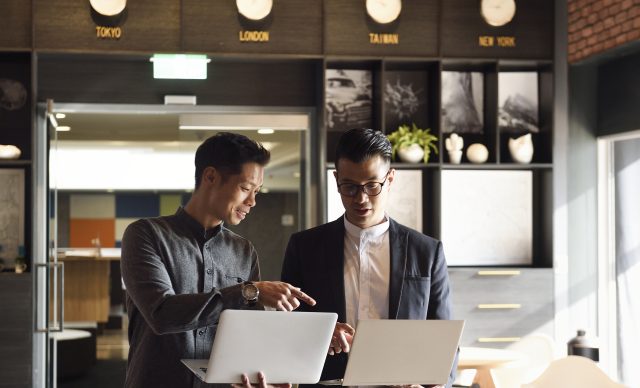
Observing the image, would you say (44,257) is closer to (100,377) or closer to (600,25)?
(100,377)

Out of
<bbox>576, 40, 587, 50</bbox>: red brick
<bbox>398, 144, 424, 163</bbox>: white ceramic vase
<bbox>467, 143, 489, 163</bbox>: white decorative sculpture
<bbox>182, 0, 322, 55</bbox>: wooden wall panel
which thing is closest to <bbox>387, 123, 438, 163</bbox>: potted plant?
<bbox>398, 144, 424, 163</bbox>: white ceramic vase

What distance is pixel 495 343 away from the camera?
627 cm

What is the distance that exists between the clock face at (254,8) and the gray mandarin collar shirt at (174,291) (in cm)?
366

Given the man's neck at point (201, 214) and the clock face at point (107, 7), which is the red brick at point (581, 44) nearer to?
the clock face at point (107, 7)

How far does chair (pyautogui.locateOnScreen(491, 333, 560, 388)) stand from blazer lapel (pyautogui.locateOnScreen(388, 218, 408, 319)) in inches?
90.6

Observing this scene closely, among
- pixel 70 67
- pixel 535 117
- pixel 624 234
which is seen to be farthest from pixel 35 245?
pixel 624 234

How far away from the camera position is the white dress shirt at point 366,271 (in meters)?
2.67

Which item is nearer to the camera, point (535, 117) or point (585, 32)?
point (585, 32)

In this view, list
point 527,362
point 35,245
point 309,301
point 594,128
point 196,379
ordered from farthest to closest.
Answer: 1. point 594,128
2. point 35,245
3. point 527,362
4. point 196,379
5. point 309,301

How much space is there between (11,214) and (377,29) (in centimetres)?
277

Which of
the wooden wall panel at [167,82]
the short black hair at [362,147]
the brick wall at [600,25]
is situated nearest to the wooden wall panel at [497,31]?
the brick wall at [600,25]

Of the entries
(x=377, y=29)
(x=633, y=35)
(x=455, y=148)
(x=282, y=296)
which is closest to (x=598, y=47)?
(x=633, y=35)

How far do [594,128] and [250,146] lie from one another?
4.54 m

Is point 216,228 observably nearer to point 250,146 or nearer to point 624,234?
point 250,146
